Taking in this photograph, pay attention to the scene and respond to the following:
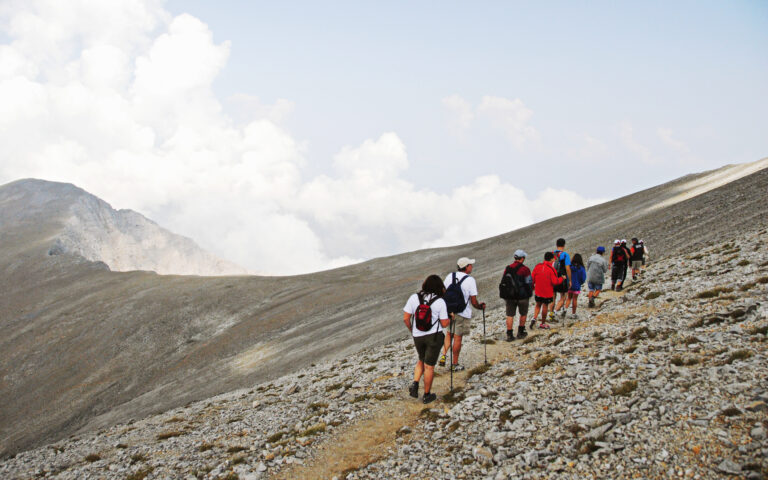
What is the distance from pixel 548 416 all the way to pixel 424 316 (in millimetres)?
3824

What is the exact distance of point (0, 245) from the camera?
462 ft

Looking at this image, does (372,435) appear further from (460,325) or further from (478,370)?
(460,325)

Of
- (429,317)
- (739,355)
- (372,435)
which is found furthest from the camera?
(429,317)

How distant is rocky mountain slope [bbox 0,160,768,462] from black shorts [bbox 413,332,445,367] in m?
21.0

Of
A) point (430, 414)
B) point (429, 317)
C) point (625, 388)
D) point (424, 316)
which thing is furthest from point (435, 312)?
point (625, 388)

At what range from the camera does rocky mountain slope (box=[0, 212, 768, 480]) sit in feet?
26.5

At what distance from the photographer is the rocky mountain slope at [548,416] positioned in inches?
318

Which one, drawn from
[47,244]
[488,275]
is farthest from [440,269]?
[47,244]

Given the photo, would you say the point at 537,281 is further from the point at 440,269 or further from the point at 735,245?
the point at 440,269

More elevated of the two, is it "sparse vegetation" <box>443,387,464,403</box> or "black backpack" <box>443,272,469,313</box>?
"black backpack" <box>443,272,469,313</box>

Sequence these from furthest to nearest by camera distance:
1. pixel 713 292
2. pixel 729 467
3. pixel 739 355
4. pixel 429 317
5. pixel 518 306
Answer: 1. pixel 518 306
2. pixel 713 292
3. pixel 429 317
4. pixel 739 355
5. pixel 729 467

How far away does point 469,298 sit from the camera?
46.7 feet

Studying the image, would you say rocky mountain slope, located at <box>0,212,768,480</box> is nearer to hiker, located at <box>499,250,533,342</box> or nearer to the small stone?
the small stone

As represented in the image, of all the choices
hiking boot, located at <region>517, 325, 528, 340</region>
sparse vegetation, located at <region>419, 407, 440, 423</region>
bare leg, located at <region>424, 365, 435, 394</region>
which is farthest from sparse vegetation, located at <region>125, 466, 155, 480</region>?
hiking boot, located at <region>517, 325, 528, 340</region>
